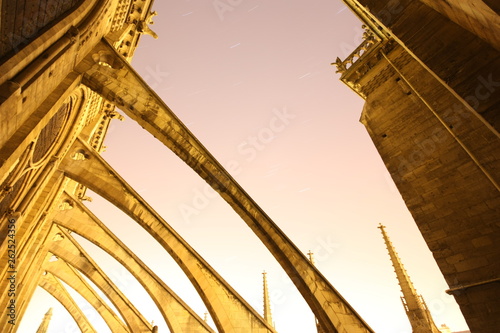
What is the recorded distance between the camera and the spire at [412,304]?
1317 centimetres

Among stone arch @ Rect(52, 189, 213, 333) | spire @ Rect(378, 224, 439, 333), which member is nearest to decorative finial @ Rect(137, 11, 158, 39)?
stone arch @ Rect(52, 189, 213, 333)

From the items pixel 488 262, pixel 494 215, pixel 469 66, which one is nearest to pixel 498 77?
pixel 469 66

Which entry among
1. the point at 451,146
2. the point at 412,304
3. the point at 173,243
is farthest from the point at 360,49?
the point at 412,304

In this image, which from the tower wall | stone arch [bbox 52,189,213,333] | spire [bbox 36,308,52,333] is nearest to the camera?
the tower wall

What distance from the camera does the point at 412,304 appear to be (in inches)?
545

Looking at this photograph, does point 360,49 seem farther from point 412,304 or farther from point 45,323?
point 45,323

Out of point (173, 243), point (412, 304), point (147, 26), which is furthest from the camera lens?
point (412, 304)

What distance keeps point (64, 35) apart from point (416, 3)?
6027mm

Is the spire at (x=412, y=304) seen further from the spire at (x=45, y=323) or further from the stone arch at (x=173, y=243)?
the spire at (x=45, y=323)

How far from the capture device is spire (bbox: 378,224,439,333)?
1317 cm

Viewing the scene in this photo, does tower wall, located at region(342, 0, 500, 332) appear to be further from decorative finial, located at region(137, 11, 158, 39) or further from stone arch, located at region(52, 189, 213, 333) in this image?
stone arch, located at region(52, 189, 213, 333)

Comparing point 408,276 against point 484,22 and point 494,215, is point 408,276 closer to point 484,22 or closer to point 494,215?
point 494,215

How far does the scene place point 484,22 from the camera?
115 inches

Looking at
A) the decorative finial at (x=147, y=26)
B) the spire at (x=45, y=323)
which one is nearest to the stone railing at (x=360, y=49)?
the decorative finial at (x=147, y=26)
